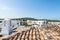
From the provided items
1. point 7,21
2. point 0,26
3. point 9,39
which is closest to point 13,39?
point 9,39

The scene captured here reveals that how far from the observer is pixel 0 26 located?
1106 centimetres

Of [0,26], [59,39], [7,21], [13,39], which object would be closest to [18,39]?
[13,39]

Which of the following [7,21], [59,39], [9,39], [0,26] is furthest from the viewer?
[0,26]

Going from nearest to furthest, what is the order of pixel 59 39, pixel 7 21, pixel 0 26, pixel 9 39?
pixel 9 39 → pixel 59 39 → pixel 7 21 → pixel 0 26

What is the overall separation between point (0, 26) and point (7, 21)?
4.47ft

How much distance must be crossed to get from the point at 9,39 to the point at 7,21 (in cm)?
639

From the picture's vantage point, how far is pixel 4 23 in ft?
33.0

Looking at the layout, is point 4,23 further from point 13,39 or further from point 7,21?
point 13,39

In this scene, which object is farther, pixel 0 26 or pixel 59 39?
pixel 0 26

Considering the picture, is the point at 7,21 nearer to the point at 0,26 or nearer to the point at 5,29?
the point at 5,29

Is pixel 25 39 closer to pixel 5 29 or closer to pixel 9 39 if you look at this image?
pixel 9 39

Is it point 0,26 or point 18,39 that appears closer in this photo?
point 18,39

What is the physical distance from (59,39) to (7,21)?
6264 mm

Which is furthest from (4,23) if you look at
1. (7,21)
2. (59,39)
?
(59,39)
